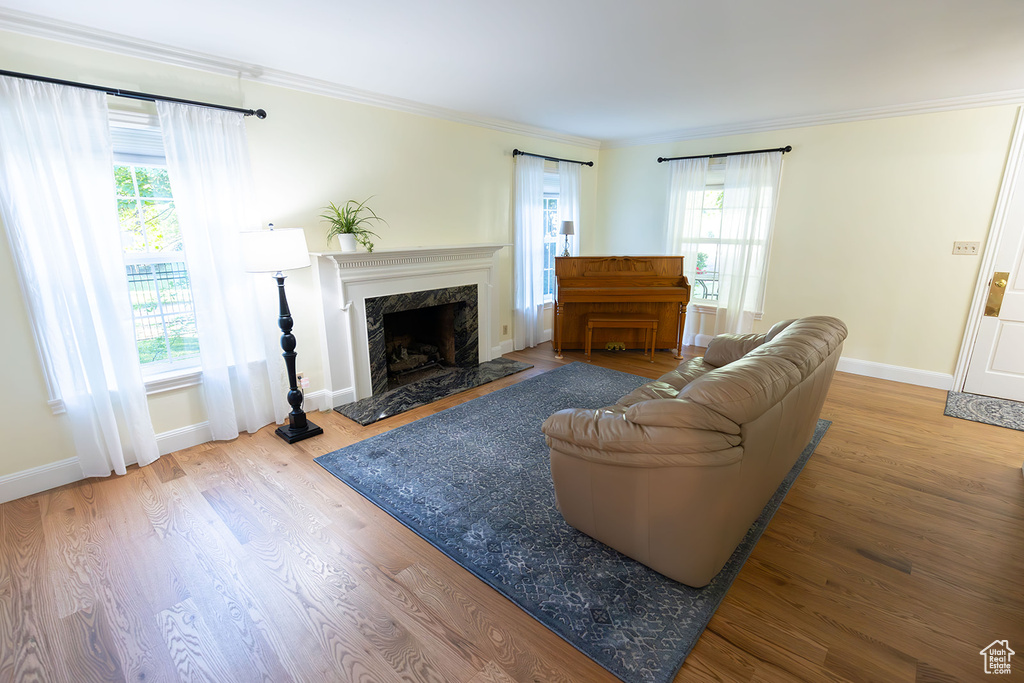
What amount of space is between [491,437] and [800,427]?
1.85 m

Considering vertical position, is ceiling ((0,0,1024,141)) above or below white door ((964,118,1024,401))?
above

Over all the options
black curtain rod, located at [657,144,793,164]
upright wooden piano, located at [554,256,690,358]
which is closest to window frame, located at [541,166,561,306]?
upright wooden piano, located at [554,256,690,358]

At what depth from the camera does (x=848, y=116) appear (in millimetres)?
4055

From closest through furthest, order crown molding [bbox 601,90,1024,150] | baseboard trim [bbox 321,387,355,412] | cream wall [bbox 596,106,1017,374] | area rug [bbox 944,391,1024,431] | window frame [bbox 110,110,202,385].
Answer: window frame [bbox 110,110,202,385] < area rug [bbox 944,391,1024,431] < crown molding [bbox 601,90,1024,150] < baseboard trim [bbox 321,387,355,412] < cream wall [bbox 596,106,1017,374]

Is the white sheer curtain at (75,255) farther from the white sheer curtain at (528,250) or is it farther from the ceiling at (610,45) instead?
the white sheer curtain at (528,250)

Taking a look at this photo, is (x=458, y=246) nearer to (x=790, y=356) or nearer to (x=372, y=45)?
(x=372, y=45)

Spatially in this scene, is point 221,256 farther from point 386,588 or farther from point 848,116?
point 848,116

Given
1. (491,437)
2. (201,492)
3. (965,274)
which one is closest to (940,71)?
(965,274)

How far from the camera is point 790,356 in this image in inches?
75.0

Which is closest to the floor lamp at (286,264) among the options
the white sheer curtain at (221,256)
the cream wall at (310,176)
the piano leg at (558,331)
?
the white sheer curtain at (221,256)

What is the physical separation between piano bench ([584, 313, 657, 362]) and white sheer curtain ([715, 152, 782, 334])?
34.4 inches

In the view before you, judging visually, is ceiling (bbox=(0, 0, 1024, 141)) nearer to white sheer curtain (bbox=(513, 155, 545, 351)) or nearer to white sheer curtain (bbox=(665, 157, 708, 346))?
white sheer curtain (bbox=(513, 155, 545, 351))

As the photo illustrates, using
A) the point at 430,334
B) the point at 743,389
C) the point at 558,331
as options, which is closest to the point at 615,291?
the point at 558,331

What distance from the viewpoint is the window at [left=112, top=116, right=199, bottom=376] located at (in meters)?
2.63
